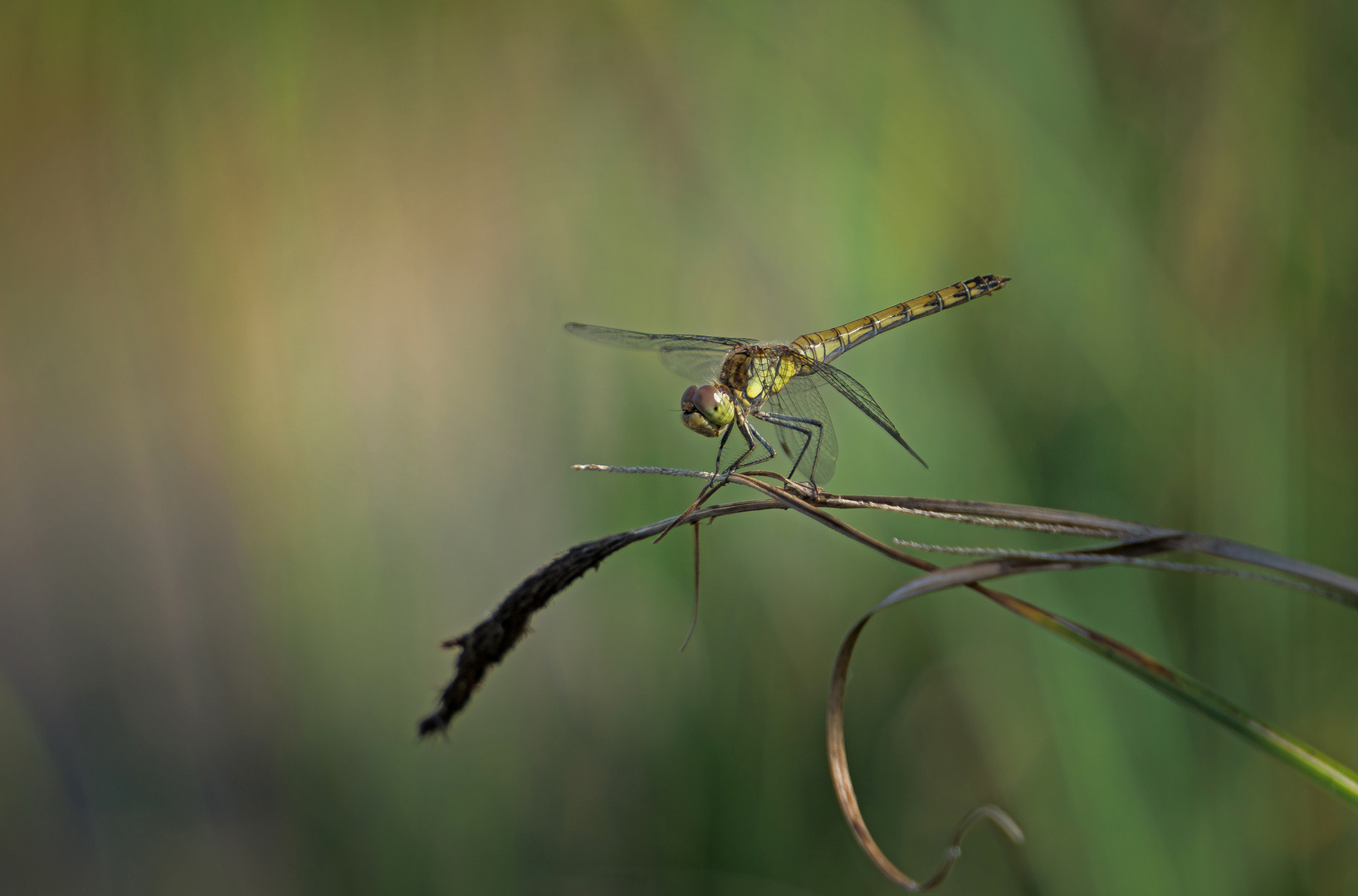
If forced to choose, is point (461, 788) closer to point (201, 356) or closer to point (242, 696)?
point (242, 696)

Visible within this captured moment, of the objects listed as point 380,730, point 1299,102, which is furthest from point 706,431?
point 1299,102

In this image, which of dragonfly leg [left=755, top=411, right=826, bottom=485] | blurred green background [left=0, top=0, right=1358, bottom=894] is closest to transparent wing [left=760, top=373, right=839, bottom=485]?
dragonfly leg [left=755, top=411, right=826, bottom=485]

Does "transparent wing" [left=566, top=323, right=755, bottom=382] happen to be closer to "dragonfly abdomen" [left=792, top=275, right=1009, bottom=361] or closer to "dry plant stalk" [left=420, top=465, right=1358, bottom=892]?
"dragonfly abdomen" [left=792, top=275, right=1009, bottom=361]

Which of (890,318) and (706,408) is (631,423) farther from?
(890,318)

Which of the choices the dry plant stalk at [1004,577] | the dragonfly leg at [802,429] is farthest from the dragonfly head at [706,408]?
the dry plant stalk at [1004,577]

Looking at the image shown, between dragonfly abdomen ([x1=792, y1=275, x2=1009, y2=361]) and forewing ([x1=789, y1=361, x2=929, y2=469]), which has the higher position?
dragonfly abdomen ([x1=792, y1=275, x2=1009, y2=361])

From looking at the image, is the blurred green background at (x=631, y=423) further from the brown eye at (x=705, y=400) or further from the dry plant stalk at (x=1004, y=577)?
the dry plant stalk at (x=1004, y=577)

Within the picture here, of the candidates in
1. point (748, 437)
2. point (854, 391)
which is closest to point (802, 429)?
point (748, 437)
